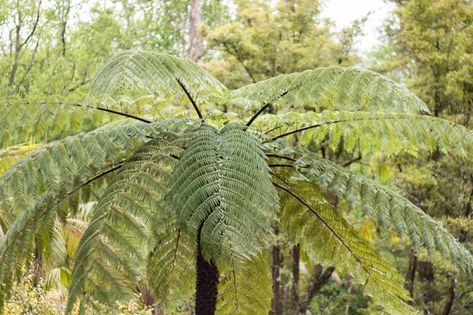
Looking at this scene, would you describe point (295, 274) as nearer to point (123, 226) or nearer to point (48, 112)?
point (48, 112)

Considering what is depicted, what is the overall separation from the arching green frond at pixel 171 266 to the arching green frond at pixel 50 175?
0.81 metres

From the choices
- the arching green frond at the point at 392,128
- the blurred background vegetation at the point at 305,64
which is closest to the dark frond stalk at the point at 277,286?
the blurred background vegetation at the point at 305,64

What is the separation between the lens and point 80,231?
9.87 m

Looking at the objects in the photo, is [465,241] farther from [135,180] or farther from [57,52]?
[57,52]

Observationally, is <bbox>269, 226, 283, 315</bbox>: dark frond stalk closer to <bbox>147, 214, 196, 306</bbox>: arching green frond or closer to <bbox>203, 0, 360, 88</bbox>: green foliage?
<bbox>203, 0, 360, 88</bbox>: green foliage

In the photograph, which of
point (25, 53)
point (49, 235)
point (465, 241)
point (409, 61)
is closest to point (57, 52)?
point (25, 53)

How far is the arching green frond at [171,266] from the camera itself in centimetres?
479

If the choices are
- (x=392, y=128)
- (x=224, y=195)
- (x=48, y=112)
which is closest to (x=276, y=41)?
(x=392, y=128)

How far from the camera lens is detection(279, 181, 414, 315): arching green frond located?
4500mm

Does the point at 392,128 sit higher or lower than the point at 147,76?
lower

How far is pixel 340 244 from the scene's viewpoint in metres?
4.60

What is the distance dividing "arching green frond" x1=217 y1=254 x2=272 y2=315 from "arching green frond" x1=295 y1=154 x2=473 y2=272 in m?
1.11

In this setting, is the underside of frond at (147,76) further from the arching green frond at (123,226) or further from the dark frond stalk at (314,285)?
the dark frond stalk at (314,285)

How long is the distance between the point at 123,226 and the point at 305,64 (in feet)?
28.8
